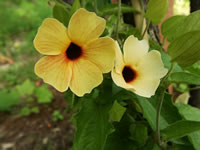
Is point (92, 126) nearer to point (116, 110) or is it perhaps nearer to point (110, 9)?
point (116, 110)

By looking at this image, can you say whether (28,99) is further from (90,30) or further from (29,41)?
(90,30)

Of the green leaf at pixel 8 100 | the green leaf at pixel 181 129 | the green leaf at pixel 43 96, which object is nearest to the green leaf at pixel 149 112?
the green leaf at pixel 181 129

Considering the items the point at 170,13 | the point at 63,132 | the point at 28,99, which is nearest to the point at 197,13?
the point at 170,13

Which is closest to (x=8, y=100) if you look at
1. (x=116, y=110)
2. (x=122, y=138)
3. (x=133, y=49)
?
(x=122, y=138)

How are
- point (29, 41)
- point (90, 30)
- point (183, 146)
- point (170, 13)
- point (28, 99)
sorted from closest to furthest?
1. point (90, 30)
2. point (183, 146)
3. point (170, 13)
4. point (28, 99)
5. point (29, 41)

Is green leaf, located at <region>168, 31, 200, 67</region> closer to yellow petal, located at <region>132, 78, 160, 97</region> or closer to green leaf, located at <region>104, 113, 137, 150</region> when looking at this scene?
yellow petal, located at <region>132, 78, 160, 97</region>

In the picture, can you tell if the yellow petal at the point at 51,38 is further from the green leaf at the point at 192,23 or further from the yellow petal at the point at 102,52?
the green leaf at the point at 192,23
